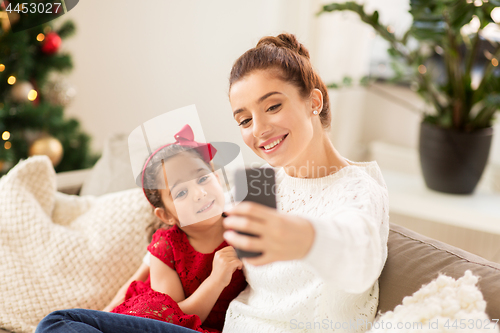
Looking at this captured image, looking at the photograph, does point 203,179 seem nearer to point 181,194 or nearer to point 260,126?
point 181,194

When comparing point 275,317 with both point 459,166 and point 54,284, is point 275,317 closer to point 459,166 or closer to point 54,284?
point 54,284

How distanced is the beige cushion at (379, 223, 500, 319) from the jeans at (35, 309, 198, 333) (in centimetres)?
43

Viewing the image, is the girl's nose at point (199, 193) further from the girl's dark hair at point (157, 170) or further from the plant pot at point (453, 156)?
the plant pot at point (453, 156)

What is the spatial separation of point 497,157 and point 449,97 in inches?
26.6

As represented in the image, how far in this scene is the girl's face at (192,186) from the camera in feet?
3.04

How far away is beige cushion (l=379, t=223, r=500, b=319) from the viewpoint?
824 mm

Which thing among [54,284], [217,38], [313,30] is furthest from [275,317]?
[313,30]

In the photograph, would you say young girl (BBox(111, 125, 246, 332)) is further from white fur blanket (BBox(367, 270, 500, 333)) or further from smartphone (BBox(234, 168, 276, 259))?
white fur blanket (BBox(367, 270, 500, 333))

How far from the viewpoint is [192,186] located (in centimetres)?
92

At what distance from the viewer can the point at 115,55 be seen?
8.25 feet

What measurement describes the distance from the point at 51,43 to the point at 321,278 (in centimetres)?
191

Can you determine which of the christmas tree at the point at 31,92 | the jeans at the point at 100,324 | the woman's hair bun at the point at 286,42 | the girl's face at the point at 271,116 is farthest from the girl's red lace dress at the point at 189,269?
the christmas tree at the point at 31,92

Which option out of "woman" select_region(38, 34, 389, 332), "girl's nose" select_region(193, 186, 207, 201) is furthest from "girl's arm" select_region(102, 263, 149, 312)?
"girl's nose" select_region(193, 186, 207, 201)

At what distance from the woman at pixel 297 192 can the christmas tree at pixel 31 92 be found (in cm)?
143
